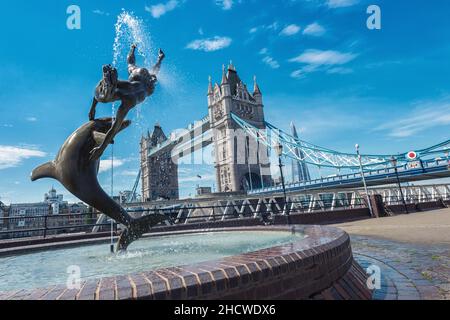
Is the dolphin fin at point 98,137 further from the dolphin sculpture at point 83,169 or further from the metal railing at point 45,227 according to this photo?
the metal railing at point 45,227

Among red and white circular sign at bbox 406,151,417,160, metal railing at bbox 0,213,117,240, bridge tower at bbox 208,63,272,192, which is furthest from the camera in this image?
bridge tower at bbox 208,63,272,192

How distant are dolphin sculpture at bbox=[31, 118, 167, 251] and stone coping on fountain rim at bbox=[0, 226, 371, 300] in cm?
265

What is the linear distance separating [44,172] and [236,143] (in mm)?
53794

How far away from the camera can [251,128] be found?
191 ft

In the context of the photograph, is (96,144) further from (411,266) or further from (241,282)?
(411,266)

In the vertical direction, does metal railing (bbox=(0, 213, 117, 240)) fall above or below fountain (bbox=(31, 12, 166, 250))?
below

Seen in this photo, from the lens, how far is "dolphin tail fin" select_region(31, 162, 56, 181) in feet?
13.8

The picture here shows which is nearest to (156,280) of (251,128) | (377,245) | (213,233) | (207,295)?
(207,295)

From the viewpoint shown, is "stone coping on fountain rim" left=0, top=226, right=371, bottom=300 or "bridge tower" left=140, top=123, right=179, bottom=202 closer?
"stone coping on fountain rim" left=0, top=226, right=371, bottom=300

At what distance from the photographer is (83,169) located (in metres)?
4.11

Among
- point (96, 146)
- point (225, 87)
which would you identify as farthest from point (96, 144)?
point (225, 87)

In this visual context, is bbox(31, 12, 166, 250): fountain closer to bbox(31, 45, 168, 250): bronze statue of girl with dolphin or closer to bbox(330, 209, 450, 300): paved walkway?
bbox(31, 45, 168, 250): bronze statue of girl with dolphin

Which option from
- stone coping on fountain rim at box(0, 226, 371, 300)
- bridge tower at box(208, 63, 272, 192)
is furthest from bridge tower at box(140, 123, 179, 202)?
stone coping on fountain rim at box(0, 226, 371, 300)
